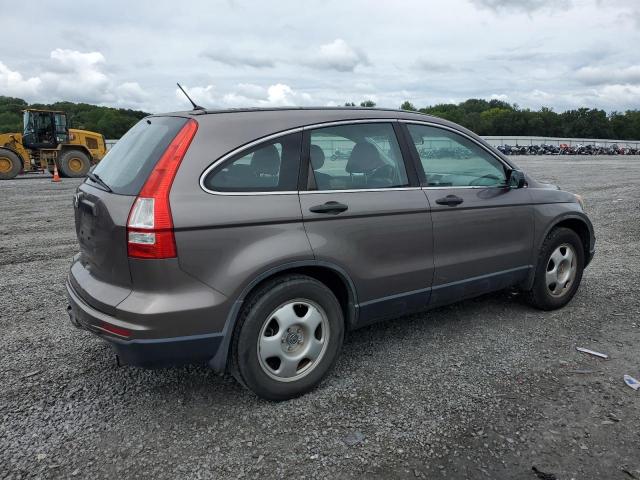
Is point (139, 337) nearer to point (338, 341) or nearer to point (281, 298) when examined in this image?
point (281, 298)

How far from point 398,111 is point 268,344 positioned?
78.0 inches

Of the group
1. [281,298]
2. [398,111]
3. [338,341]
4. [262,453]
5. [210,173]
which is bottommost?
[262,453]

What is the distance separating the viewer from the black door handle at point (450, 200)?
3592 mm

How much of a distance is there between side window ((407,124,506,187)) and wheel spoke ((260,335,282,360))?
1.60m

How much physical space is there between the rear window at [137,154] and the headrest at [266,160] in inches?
18.2

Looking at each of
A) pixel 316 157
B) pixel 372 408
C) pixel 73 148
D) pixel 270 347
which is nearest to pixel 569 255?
pixel 372 408

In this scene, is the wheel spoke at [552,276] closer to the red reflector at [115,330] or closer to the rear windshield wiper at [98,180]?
the red reflector at [115,330]

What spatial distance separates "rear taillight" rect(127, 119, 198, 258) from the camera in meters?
2.56

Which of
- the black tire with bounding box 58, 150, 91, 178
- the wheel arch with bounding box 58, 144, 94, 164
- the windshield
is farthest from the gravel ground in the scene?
the windshield

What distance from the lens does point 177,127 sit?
2887 mm

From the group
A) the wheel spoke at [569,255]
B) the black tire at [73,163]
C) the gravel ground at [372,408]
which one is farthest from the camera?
the black tire at [73,163]

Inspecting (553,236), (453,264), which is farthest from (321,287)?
(553,236)

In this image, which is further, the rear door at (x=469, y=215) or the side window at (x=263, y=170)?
the rear door at (x=469, y=215)

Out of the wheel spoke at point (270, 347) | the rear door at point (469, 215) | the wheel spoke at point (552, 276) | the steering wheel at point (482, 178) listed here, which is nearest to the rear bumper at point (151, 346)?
the wheel spoke at point (270, 347)
